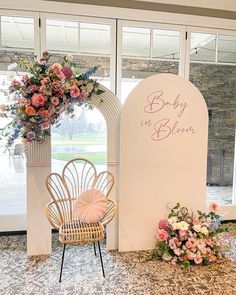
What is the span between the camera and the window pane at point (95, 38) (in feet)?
10.5

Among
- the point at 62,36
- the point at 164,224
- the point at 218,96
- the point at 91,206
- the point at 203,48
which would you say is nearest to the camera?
the point at 91,206

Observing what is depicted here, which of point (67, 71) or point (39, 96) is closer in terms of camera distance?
point (39, 96)

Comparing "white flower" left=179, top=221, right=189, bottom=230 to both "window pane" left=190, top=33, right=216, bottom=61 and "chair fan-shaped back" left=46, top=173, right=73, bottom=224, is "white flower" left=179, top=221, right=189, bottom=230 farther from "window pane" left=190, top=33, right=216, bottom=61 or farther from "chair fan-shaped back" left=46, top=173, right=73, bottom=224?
"window pane" left=190, top=33, right=216, bottom=61

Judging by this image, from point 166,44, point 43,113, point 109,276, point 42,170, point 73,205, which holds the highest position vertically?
point 166,44

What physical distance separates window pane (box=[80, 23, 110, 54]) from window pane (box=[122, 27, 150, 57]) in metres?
0.22

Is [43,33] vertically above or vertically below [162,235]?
above

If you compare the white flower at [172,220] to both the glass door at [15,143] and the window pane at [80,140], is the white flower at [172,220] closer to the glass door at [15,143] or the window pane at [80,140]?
the window pane at [80,140]

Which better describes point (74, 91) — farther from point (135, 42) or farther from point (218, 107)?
Result: point (218, 107)

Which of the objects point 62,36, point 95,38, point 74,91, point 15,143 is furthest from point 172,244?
point 62,36

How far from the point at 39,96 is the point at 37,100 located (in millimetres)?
43

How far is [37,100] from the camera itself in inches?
87.9

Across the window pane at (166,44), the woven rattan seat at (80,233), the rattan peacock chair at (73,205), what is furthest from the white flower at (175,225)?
the window pane at (166,44)

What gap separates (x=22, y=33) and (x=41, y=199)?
78.0 inches

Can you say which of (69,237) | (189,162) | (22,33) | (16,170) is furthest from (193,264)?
(22,33)
